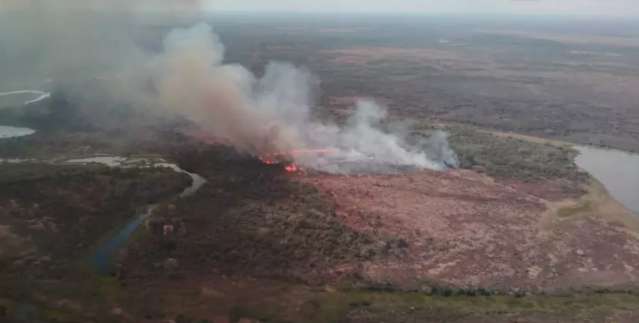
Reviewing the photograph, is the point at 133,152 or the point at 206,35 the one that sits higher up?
the point at 206,35

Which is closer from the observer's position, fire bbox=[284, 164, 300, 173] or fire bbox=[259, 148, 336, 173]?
fire bbox=[284, 164, 300, 173]

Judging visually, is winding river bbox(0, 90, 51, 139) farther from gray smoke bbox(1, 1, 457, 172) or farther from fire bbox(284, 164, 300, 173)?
fire bbox(284, 164, 300, 173)

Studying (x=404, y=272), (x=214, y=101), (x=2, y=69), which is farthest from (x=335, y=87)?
(x=404, y=272)

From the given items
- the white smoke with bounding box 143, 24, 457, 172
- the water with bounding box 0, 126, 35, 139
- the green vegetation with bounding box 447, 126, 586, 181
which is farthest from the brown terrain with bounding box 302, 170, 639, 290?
the water with bounding box 0, 126, 35, 139

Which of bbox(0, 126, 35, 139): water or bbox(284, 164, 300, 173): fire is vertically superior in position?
bbox(284, 164, 300, 173): fire

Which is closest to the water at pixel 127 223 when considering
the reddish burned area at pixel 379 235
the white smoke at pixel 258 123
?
the reddish burned area at pixel 379 235

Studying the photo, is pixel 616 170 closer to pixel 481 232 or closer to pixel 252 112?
pixel 481 232

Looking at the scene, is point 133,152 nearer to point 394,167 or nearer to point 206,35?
point 206,35
